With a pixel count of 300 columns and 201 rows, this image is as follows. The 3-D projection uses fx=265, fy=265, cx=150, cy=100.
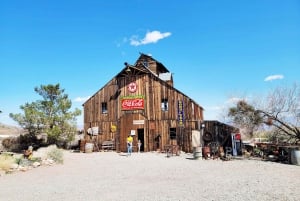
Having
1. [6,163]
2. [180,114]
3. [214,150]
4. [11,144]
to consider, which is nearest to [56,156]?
[6,163]

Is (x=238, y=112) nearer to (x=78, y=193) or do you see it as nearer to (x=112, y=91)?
(x=112, y=91)

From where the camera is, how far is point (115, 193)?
909cm

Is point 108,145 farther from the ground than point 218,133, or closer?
closer

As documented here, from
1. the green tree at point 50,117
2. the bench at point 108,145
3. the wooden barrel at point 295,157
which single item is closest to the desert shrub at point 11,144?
the green tree at point 50,117

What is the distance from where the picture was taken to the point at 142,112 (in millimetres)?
25062

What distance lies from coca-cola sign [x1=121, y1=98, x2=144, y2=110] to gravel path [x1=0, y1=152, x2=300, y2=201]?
10932mm

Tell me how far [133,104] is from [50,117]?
28.0ft

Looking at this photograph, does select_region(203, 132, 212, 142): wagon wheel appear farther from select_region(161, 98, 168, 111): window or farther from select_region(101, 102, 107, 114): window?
select_region(101, 102, 107, 114): window

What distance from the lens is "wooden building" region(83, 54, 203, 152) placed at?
23594 millimetres

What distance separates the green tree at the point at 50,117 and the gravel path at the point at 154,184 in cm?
1200

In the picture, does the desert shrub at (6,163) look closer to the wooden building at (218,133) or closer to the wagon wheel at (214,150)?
the wagon wheel at (214,150)

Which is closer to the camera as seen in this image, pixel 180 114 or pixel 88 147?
pixel 180 114

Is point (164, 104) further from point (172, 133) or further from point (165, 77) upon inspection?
point (165, 77)

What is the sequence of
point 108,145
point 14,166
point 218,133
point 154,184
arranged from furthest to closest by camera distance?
point 108,145 → point 218,133 → point 14,166 → point 154,184
